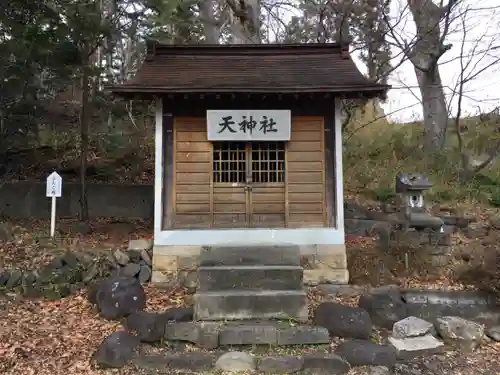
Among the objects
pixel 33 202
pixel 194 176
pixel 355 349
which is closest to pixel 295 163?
pixel 194 176

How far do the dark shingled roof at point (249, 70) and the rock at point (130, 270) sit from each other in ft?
10.5

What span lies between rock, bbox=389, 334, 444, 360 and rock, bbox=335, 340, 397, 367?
148mm

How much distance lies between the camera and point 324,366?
5.17m

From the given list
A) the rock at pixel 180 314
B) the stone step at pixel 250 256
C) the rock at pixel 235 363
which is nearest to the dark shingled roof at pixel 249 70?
the stone step at pixel 250 256

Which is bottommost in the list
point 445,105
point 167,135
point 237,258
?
point 237,258

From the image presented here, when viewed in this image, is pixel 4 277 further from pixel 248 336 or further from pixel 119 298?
pixel 248 336

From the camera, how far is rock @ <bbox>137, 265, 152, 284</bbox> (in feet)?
25.2

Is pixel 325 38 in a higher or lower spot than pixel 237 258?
higher

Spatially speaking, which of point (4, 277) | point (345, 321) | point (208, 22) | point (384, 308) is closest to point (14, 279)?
point (4, 277)

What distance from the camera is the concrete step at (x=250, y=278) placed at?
655 centimetres

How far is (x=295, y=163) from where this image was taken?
8.00 metres

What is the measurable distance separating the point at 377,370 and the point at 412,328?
1.08m

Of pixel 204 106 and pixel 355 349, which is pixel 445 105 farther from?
pixel 355 349

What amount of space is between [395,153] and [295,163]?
831cm
